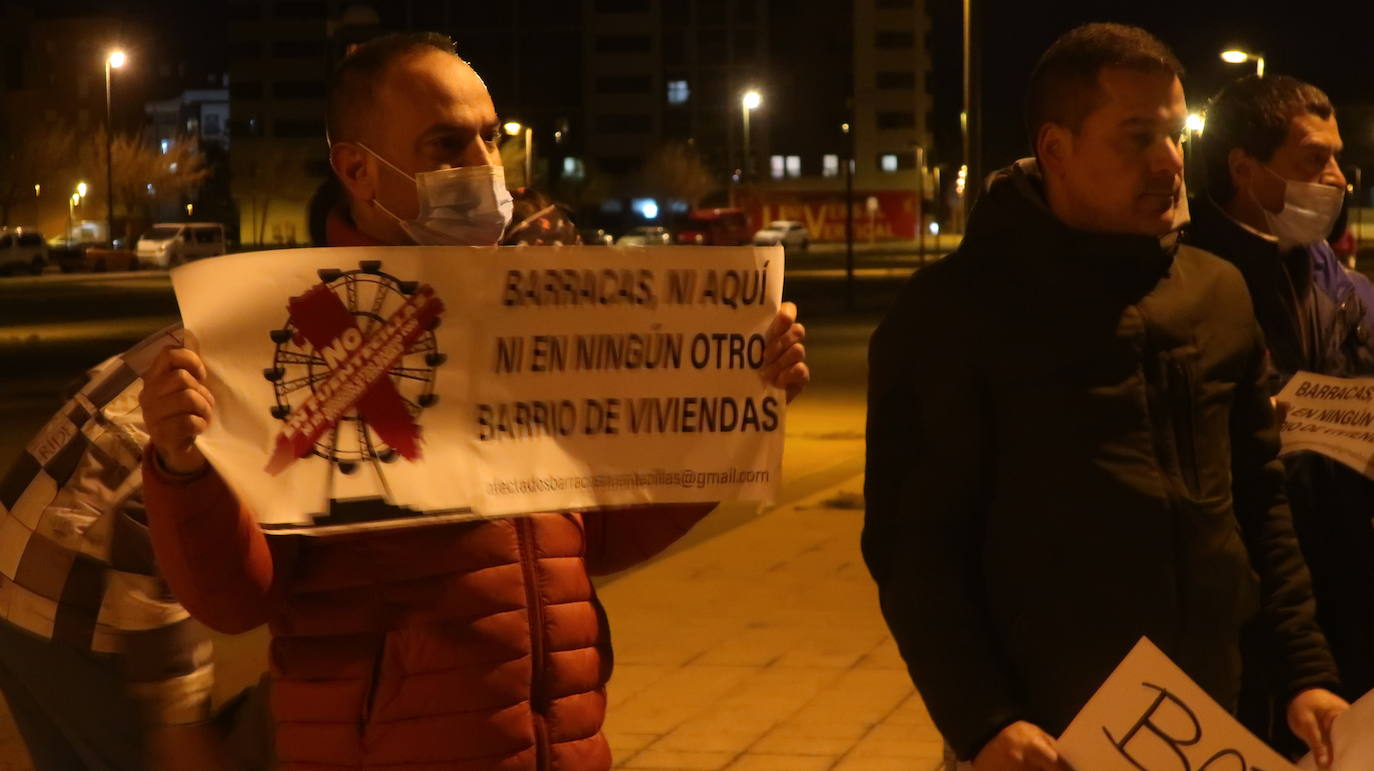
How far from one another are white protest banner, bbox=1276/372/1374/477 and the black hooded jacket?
0.94m

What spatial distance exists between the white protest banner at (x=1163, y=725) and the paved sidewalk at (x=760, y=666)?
338 cm

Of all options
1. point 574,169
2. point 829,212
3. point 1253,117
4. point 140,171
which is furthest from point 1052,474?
point 574,169

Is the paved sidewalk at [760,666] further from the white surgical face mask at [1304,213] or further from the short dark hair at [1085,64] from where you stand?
the short dark hair at [1085,64]

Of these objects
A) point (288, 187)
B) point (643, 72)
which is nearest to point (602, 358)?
point (288, 187)

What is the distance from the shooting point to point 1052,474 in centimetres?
295

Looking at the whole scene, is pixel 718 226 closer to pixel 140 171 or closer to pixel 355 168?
pixel 140 171

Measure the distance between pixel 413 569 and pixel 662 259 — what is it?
0.63 meters

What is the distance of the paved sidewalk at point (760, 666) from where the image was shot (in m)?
6.34

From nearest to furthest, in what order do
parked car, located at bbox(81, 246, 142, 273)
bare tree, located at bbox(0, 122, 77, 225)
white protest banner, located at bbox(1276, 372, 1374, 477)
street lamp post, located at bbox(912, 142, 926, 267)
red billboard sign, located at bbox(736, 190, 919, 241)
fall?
white protest banner, located at bbox(1276, 372, 1374, 477) < street lamp post, located at bbox(912, 142, 926, 267) < parked car, located at bbox(81, 246, 142, 273) < bare tree, located at bbox(0, 122, 77, 225) < red billboard sign, located at bbox(736, 190, 919, 241)

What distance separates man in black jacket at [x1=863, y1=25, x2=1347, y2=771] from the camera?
294 cm

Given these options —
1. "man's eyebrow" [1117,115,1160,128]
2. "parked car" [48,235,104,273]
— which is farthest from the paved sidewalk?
"parked car" [48,235,104,273]

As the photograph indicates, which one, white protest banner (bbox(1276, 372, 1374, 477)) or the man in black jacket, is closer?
the man in black jacket

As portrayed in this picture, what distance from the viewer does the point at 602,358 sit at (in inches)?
117

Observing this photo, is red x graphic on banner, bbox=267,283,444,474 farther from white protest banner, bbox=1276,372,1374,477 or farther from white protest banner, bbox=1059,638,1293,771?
white protest banner, bbox=1276,372,1374,477
